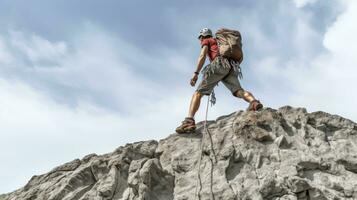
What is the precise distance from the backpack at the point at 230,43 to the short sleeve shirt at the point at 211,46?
0.13m

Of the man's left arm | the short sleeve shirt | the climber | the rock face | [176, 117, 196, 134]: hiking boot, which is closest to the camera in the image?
the rock face

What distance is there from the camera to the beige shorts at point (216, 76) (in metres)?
12.3

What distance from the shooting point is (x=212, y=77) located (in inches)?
488

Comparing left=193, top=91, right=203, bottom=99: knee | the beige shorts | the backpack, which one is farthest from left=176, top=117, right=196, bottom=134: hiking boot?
the backpack

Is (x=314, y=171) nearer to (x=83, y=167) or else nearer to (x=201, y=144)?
(x=201, y=144)

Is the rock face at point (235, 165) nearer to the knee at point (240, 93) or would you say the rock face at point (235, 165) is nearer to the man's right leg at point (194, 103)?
the man's right leg at point (194, 103)

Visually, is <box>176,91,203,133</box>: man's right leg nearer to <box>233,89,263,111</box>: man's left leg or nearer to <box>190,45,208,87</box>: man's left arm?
<box>190,45,208,87</box>: man's left arm

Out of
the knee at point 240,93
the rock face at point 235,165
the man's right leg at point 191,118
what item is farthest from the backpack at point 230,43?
the rock face at point 235,165

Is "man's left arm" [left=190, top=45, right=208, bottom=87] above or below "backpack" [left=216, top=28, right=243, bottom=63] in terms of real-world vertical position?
below

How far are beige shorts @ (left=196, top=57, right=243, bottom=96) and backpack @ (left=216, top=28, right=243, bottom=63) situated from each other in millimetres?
317

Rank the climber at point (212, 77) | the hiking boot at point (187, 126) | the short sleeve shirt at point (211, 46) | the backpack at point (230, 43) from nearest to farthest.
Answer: the hiking boot at point (187, 126) → the climber at point (212, 77) → the backpack at point (230, 43) → the short sleeve shirt at point (211, 46)

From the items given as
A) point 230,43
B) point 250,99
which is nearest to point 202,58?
point 230,43

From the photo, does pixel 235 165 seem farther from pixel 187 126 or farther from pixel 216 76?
pixel 216 76

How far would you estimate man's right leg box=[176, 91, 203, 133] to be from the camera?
11.7 m
